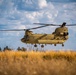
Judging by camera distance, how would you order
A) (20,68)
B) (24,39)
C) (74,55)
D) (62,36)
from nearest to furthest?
(20,68) → (74,55) → (24,39) → (62,36)

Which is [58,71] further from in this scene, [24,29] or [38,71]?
[24,29]

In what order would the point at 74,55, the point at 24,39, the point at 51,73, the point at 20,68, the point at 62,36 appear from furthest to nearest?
the point at 62,36 < the point at 24,39 < the point at 74,55 < the point at 20,68 < the point at 51,73

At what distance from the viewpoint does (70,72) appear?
34.8 ft

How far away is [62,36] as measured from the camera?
45781mm

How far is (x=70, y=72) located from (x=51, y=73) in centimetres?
87

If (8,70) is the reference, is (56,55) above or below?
below

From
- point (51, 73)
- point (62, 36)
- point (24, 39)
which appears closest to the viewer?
point (51, 73)

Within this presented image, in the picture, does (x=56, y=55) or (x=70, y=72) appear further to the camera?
(x=56, y=55)

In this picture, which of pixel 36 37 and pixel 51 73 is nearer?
pixel 51 73

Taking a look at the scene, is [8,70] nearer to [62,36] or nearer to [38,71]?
[38,71]

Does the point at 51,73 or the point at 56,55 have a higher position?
the point at 51,73

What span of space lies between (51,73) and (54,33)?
35.8m

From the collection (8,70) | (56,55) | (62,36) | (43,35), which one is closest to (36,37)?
(43,35)

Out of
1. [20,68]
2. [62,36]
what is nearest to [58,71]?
[20,68]
